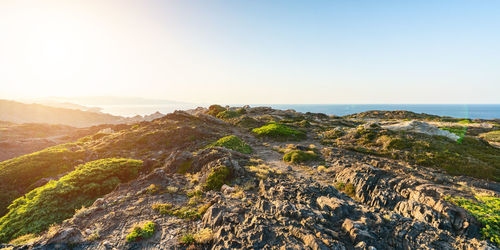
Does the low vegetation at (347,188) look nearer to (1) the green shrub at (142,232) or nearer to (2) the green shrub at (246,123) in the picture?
(1) the green shrub at (142,232)

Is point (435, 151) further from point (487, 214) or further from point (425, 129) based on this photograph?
point (487, 214)

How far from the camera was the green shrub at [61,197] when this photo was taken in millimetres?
10023

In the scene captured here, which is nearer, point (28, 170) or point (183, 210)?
point (183, 210)

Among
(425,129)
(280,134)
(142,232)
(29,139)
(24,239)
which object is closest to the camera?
(142,232)

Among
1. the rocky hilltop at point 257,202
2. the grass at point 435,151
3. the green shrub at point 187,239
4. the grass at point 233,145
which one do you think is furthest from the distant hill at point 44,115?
the green shrub at point 187,239

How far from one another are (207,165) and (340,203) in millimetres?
10916

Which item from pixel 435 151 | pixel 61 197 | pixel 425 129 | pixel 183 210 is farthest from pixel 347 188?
pixel 425 129

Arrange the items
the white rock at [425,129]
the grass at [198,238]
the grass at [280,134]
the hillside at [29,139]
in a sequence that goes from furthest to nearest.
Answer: the grass at [280,134] < the white rock at [425,129] < the hillside at [29,139] < the grass at [198,238]

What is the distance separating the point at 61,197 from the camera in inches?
470

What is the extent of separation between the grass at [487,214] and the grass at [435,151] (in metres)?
8.13

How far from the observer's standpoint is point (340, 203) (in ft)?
30.6

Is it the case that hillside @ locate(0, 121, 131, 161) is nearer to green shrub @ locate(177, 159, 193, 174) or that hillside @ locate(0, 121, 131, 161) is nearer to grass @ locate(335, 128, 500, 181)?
green shrub @ locate(177, 159, 193, 174)

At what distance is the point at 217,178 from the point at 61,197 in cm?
1044

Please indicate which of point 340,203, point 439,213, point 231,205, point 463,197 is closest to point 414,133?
point 463,197
